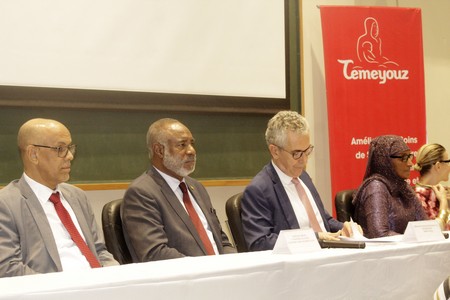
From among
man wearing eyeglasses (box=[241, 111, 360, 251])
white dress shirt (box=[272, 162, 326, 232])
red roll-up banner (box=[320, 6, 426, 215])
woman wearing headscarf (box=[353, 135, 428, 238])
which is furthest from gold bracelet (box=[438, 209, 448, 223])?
white dress shirt (box=[272, 162, 326, 232])

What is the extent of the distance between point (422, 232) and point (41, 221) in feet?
5.08

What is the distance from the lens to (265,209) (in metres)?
3.28

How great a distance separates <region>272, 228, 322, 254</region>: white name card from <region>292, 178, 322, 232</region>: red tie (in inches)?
44.6

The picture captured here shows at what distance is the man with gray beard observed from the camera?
294 cm

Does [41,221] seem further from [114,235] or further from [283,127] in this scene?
[283,127]

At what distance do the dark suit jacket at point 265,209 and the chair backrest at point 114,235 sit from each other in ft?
2.00

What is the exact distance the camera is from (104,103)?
402 cm

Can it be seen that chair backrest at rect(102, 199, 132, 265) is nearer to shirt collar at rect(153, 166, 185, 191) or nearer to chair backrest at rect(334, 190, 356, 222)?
shirt collar at rect(153, 166, 185, 191)

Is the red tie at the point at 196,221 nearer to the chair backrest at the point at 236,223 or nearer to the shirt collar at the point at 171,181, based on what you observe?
the shirt collar at the point at 171,181

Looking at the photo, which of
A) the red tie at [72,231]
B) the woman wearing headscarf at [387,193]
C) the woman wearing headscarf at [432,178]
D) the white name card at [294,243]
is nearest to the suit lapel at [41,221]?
the red tie at [72,231]

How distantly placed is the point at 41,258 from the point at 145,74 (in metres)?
1.83

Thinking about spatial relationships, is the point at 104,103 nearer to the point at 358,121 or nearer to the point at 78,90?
the point at 78,90

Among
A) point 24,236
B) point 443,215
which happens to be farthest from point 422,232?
point 443,215

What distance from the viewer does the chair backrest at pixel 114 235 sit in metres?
2.99
